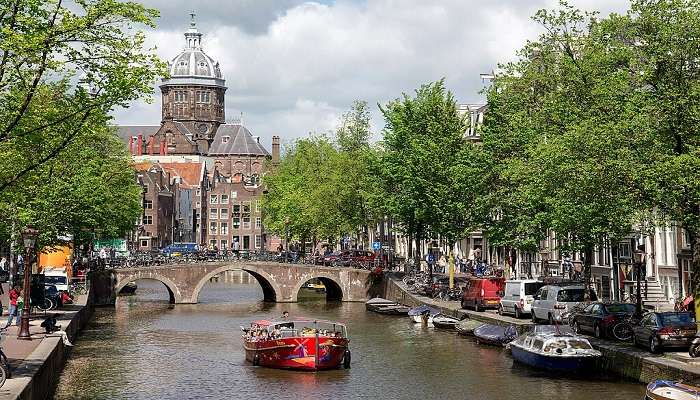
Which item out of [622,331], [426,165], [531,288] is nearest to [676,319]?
[622,331]

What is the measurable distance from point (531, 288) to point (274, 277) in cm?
3699

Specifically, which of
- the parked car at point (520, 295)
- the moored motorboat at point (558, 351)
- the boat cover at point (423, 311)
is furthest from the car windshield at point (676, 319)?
the boat cover at point (423, 311)

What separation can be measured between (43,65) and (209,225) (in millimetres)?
147336

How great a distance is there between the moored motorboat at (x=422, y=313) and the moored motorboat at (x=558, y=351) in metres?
20.2

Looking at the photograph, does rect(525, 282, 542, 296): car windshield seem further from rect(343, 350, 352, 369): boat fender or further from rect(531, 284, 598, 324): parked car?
rect(343, 350, 352, 369): boat fender

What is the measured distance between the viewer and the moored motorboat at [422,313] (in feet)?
198

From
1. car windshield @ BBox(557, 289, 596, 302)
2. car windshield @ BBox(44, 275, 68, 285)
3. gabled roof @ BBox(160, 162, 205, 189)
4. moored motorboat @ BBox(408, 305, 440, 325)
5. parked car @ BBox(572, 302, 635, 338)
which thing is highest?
gabled roof @ BBox(160, 162, 205, 189)

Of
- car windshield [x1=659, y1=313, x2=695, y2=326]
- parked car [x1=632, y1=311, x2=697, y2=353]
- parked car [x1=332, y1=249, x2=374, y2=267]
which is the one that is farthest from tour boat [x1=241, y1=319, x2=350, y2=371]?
parked car [x1=332, y1=249, x2=374, y2=267]

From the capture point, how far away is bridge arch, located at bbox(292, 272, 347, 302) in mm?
84562

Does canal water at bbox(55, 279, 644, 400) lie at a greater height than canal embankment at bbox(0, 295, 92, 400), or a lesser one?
lesser

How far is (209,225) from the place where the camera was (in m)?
172

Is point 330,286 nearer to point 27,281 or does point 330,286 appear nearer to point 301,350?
point 301,350

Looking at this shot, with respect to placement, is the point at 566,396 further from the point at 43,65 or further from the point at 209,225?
the point at 209,225

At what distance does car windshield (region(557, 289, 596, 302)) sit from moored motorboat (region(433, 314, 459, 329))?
9.93 m
